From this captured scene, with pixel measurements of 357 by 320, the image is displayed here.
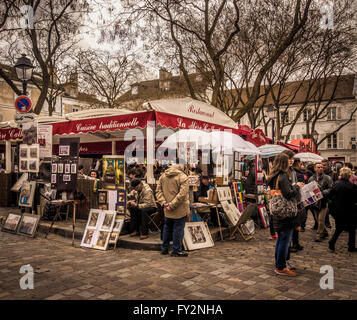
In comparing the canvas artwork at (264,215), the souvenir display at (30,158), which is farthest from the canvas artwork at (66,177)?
the canvas artwork at (264,215)

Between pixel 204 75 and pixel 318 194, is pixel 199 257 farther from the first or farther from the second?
pixel 204 75

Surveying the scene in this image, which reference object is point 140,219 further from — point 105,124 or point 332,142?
point 332,142

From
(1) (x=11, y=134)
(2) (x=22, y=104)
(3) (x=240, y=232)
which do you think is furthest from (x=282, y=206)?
(1) (x=11, y=134)

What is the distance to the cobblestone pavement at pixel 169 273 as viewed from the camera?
4.18 metres

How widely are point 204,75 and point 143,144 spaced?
7929 mm

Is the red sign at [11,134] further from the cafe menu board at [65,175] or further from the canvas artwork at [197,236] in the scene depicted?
the canvas artwork at [197,236]

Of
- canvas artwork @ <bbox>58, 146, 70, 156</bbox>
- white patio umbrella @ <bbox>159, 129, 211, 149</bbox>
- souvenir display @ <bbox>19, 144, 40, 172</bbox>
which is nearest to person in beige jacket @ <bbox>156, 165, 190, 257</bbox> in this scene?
white patio umbrella @ <bbox>159, 129, 211, 149</bbox>

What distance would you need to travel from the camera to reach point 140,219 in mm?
7352

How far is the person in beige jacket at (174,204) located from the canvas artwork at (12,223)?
420 centimetres

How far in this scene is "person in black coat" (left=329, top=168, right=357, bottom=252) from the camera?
6469 mm

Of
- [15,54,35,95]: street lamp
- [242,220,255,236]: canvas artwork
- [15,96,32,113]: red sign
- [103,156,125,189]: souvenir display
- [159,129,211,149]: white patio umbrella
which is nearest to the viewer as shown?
[103,156,125,189]: souvenir display

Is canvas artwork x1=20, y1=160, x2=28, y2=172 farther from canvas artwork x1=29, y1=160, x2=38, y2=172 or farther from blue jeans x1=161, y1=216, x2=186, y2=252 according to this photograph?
blue jeans x1=161, y1=216, x2=186, y2=252

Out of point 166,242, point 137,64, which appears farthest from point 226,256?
point 137,64

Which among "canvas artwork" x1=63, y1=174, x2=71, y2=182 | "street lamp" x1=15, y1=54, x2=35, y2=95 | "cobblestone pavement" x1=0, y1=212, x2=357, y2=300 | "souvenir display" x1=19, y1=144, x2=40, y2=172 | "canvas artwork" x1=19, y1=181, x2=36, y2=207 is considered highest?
"street lamp" x1=15, y1=54, x2=35, y2=95
